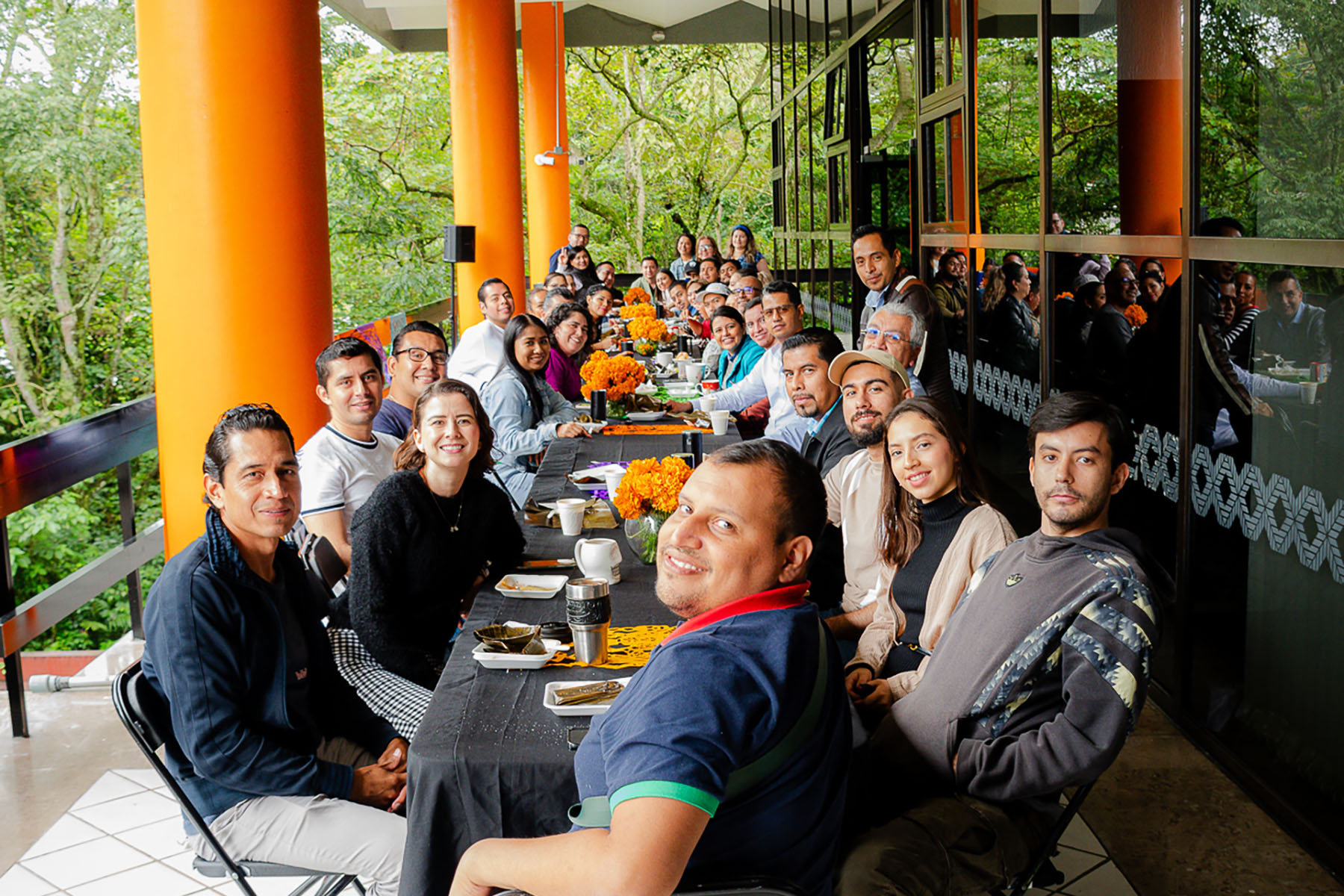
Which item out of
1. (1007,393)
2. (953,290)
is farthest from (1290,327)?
(953,290)

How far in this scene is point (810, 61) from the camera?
991cm

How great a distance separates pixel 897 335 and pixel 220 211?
2.55m

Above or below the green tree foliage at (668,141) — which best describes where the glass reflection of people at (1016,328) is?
below

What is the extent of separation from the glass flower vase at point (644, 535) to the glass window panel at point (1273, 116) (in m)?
1.72

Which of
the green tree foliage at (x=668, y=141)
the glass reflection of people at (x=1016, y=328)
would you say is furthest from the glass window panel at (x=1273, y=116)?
the green tree foliage at (x=668, y=141)

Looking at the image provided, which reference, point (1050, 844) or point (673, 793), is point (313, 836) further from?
point (1050, 844)

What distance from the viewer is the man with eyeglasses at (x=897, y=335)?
449cm

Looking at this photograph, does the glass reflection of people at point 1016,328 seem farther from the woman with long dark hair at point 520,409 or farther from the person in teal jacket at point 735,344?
the woman with long dark hair at point 520,409

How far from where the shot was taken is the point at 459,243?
10.6 meters

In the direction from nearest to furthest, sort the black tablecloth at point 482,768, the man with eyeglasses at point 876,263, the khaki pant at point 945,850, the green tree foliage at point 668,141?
the khaki pant at point 945,850 → the black tablecloth at point 482,768 → the man with eyeglasses at point 876,263 → the green tree foliage at point 668,141

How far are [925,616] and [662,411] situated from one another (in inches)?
124

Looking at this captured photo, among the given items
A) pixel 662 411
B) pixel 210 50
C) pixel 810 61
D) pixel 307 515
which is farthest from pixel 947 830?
pixel 810 61

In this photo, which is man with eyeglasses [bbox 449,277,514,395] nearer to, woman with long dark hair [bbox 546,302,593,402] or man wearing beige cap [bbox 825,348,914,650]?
woman with long dark hair [bbox 546,302,593,402]

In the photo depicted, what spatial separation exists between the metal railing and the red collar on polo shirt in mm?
2747
